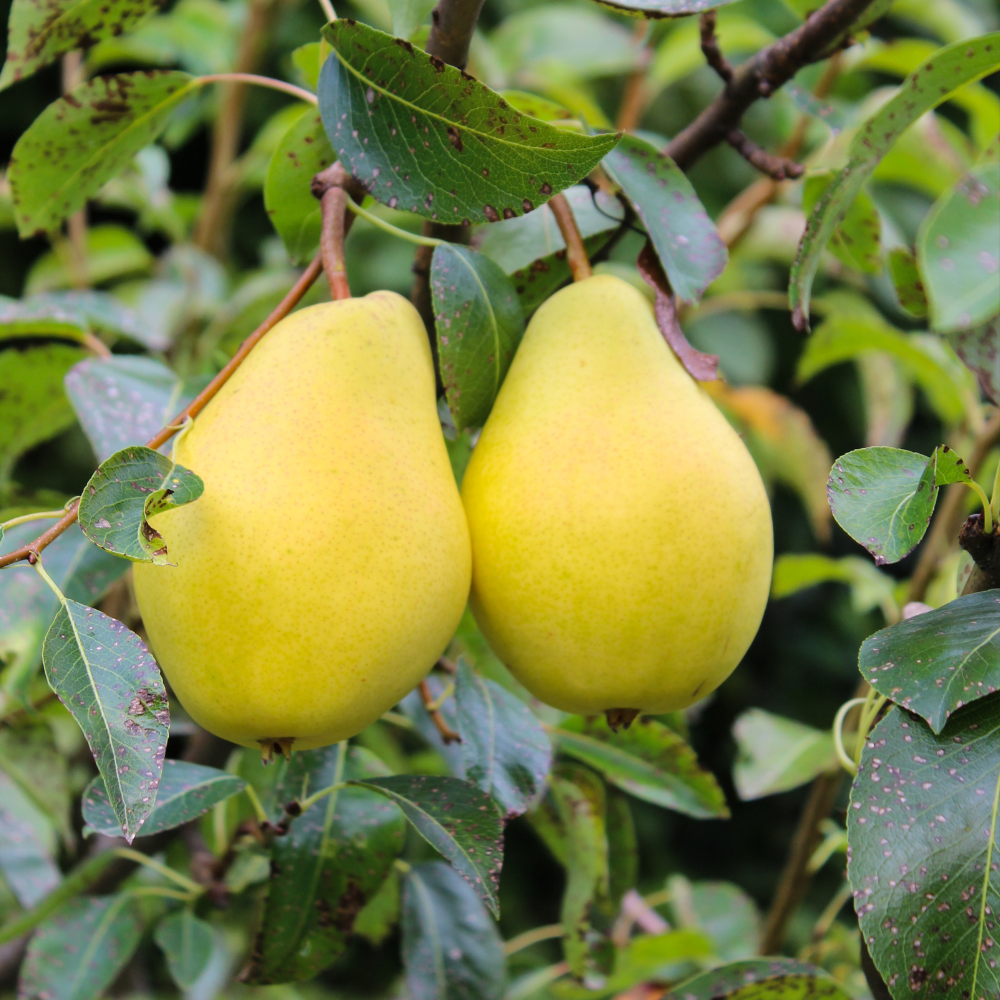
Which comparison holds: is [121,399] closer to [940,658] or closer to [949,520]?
[940,658]

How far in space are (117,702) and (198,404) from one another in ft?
0.51

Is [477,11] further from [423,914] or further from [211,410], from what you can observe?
[423,914]

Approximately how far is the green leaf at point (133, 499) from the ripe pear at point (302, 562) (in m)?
0.02

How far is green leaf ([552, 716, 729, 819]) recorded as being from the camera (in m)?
0.80

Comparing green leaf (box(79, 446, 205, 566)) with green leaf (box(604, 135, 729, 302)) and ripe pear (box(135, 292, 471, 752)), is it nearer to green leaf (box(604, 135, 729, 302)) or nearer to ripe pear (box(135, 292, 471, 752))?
ripe pear (box(135, 292, 471, 752))

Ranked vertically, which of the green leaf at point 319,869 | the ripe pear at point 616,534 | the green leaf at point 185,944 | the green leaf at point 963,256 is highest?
the green leaf at point 963,256

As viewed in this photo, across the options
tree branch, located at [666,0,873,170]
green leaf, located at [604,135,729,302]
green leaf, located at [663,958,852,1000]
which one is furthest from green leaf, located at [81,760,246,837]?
tree branch, located at [666,0,873,170]

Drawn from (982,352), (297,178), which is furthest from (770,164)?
(297,178)

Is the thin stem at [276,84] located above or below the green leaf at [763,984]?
above

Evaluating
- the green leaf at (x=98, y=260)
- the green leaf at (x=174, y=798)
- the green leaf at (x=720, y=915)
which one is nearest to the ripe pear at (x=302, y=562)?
the green leaf at (x=174, y=798)

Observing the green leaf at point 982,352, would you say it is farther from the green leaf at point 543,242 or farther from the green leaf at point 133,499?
the green leaf at point 133,499

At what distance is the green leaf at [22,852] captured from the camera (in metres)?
0.86

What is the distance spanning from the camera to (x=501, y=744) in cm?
62

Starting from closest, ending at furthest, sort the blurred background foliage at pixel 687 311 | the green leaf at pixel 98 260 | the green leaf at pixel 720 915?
1. the blurred background foliage at pixel 687 311
2. the green leaf at pixel 720 915
3. the green leaf at pixel 98 260
